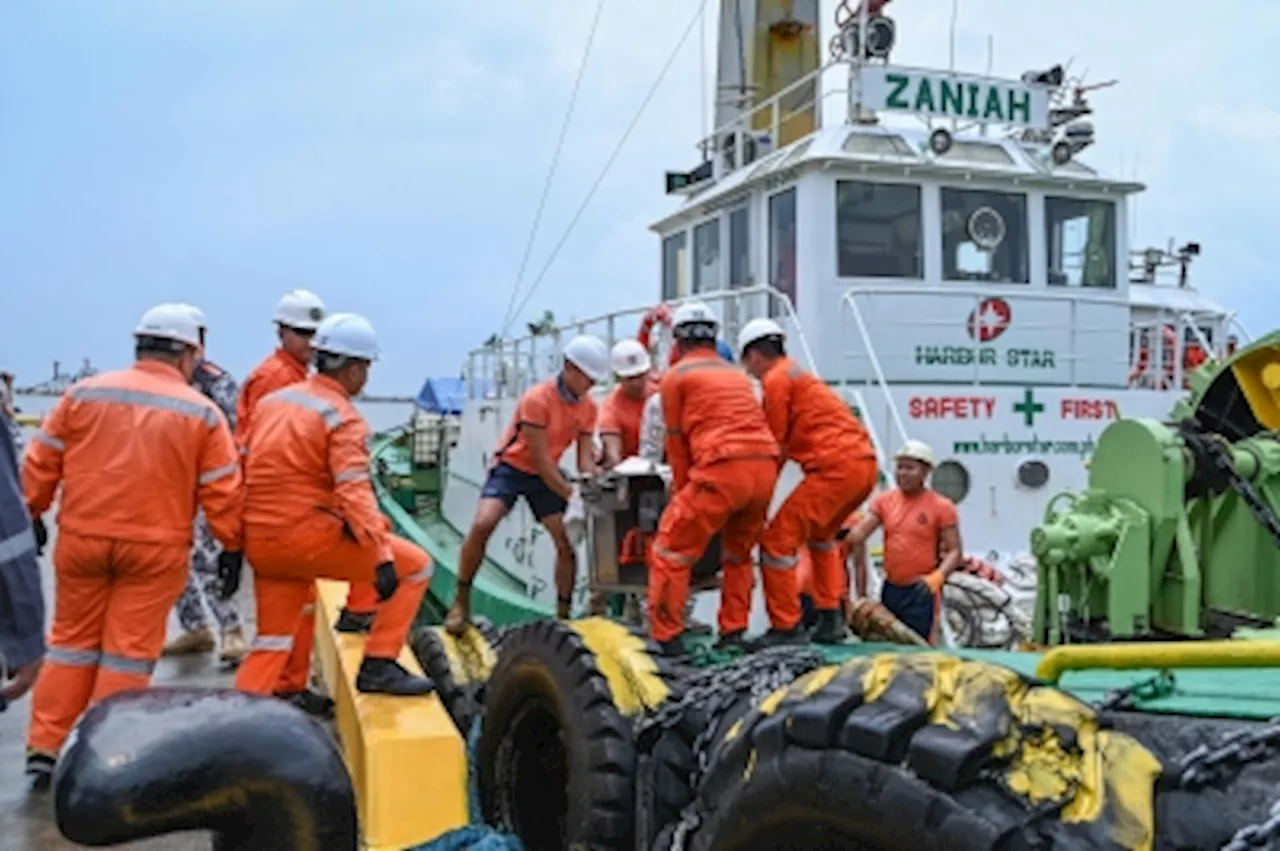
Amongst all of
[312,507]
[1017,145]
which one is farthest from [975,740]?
[1017,145]

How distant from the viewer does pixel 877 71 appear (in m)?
9.55

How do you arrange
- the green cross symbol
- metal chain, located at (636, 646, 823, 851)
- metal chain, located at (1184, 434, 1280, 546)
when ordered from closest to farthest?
metal chain, located at (636, 646, 823, 851), metal chain, located at (1184, 434, 1280, 546), the green cross symbol

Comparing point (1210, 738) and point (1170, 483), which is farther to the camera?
point (1170, 483)

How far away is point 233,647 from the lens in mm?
6598

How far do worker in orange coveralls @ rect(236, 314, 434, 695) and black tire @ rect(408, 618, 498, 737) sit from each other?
198 mm

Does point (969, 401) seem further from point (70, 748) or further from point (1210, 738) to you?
point (70, 748)

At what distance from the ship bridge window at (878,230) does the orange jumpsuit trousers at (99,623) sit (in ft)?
20.4

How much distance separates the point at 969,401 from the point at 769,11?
16.5 feet

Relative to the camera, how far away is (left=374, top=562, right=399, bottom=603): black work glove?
4.35 m

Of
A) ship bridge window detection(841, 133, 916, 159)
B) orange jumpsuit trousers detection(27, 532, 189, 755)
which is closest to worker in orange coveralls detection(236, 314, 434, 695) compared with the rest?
orange jumpsuit trousers detection(27, 532, 189, 755)

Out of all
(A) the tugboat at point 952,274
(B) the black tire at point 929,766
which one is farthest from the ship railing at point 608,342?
(B) the black tire at point 929,766

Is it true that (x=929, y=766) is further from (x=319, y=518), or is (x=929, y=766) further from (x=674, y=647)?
(x=319, y=518)

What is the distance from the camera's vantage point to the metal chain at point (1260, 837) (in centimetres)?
150

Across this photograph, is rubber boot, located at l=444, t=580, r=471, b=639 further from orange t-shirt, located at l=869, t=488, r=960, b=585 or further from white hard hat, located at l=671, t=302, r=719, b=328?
orange t-shirt, located at l=869, t=488, r=960, b=585
